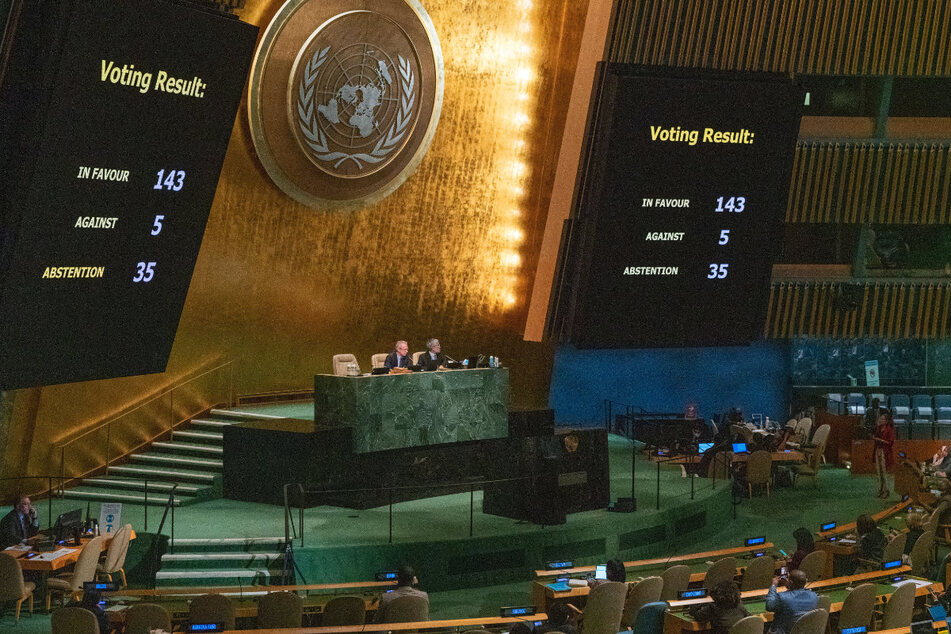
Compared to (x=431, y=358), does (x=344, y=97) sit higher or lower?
higher

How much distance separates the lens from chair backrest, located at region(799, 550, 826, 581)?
10.8 m

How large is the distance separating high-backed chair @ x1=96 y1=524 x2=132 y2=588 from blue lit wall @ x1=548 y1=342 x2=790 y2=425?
991 centimetres

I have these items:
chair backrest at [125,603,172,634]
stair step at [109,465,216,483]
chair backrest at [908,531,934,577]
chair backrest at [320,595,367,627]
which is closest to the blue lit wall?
stair step at [109,465,216,483]

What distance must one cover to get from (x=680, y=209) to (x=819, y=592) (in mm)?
3668

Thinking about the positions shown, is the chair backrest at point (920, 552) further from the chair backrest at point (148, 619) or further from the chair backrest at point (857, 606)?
the chair backrest at point (148, 619)

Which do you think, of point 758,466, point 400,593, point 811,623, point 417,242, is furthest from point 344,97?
point 811,623

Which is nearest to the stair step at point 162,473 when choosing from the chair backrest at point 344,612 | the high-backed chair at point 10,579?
the high-backed chair at point 10,579

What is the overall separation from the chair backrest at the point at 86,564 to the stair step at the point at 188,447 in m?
3.98

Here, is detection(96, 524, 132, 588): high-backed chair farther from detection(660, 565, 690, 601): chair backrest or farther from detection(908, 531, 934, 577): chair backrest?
detection(908, 531, 934, 577): chair backrest

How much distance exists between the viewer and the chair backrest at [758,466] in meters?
17.2

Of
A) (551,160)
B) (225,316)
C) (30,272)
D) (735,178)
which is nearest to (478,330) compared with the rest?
(551,160)

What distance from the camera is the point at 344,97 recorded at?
16.0m

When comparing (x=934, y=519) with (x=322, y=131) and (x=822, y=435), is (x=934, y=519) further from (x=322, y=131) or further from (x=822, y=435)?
(x=322, y=131)

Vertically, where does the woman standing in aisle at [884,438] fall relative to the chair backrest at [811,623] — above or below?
above
